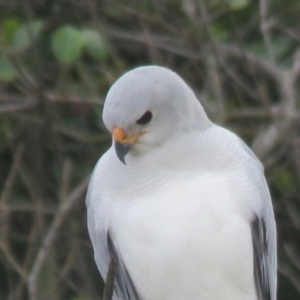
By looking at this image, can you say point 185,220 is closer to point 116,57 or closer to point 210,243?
point 210,243


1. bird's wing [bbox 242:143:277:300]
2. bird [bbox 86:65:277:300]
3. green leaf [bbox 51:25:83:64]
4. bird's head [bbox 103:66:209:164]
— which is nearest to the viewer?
bird's head [bbox 103:66:209:164]

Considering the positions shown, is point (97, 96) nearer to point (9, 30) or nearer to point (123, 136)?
point (9, 30)

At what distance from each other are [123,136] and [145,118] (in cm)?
10

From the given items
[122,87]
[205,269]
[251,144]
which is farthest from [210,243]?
[251,144]

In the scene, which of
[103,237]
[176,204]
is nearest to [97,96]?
[103,237]

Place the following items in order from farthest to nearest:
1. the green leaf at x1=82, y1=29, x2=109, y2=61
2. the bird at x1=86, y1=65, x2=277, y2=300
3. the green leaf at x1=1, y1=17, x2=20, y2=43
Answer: the green leaf at x1=1, y1=17, x2=20, y2=43
the green leaf at x1=82, y1=29, x2=109, y2=61
the bird at x1=86, y1=65, x2=277, y2=300

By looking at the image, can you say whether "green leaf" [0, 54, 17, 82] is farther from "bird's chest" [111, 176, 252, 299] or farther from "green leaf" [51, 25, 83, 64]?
"bird's chest" [111, 176, 252, 299]

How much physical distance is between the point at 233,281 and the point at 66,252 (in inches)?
93.2

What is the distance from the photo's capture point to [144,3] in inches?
241

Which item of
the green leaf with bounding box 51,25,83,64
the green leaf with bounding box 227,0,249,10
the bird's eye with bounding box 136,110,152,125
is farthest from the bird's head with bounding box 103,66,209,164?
the green leaf with bounding box 227,0,249,10

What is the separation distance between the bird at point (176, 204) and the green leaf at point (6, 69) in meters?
1.79

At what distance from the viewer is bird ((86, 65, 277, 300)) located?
3.67 metres

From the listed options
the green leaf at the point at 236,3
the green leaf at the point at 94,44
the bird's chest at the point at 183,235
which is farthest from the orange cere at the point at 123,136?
the green leaf at the point at 236,3

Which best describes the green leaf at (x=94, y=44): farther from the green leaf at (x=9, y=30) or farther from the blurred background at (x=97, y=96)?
the green leaf at (x=9, y=30)
